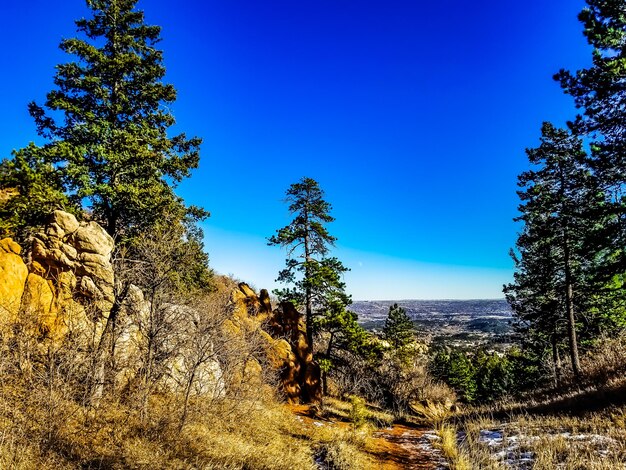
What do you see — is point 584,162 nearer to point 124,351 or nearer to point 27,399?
point 124,351

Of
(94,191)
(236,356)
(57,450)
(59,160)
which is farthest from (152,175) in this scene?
(57,450)

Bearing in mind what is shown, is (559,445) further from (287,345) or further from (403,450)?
(287,345)

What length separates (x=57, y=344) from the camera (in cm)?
873

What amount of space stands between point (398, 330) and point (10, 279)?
4030 centimetres

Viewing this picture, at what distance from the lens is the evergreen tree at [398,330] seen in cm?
4047

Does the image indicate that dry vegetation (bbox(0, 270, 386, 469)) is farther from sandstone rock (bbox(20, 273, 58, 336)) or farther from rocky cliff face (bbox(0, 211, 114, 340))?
rocky cliff face (bbox(0, 211, 114, 340))

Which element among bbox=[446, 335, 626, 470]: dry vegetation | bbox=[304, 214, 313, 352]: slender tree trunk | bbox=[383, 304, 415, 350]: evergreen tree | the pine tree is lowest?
bbox=[383, 304, 415, 350]: evergreen tree

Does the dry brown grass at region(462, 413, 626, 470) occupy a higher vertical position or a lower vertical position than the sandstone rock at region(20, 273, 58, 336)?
lower

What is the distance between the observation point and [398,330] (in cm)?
4222

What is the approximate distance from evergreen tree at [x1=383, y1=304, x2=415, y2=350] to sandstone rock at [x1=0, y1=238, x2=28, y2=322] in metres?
36.4

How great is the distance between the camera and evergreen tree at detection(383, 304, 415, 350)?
40469 millimetres

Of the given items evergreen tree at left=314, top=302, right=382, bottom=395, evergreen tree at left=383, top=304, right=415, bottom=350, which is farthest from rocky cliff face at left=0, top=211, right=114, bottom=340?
evergreen tree at left=383, top=304, right=415, bottom=350

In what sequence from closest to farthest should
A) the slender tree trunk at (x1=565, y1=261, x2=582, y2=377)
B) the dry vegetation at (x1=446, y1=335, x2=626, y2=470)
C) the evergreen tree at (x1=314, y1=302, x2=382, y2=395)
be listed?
the dry vegetation at (x1=446, y1=335, x2=626, y2=470) → the slender tree trunk at (x1=565, y1=261, x2=582, y2=377) → the evergreen tree at (x1=314, y1=302, x2=382, y2=395)

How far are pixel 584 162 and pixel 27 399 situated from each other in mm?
19346
